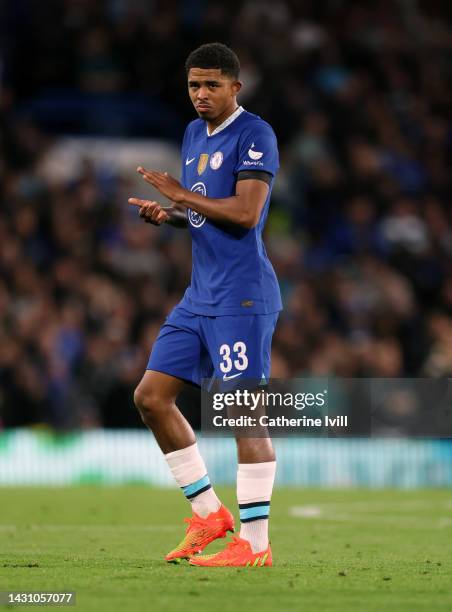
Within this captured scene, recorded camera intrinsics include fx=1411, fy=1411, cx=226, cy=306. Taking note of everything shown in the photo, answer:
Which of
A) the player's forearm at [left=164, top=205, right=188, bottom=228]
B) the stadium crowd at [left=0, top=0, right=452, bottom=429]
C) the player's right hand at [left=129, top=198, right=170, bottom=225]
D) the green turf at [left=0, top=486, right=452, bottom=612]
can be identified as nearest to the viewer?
the green turf at [left=0, top=486, right=452, bottom=612]

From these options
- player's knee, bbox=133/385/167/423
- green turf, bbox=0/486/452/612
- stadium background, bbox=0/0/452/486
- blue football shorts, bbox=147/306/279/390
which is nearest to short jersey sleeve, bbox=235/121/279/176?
blue football shorts, bbox=147/306/279/390

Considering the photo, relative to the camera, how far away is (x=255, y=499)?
7051 millimetres

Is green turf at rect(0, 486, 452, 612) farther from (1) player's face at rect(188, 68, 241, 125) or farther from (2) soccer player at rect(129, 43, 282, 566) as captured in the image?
(1) player's face at rect(188, 68, 241, 125)

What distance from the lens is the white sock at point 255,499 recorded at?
703cm

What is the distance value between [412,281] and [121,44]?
5.39 m

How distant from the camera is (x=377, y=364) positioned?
50.9 ft

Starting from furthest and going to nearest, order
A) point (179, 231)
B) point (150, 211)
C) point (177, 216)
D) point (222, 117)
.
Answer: point (179, 231) → point (177, 216) → point (222, 117) → point (150, 211)

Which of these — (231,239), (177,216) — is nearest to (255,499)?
(231,239)

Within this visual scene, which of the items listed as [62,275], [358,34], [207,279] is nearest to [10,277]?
[62,275]

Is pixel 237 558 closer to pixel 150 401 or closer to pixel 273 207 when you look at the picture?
pixel 150 401

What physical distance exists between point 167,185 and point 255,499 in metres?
1.62

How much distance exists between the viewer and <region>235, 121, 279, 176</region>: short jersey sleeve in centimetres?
704

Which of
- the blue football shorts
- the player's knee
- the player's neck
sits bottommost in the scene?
the player's knee

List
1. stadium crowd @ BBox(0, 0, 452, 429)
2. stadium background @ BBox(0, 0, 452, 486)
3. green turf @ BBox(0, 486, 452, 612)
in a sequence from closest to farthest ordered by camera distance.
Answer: green turf @ BBox(0, 486, 452, 612), stadium background @ BBox(0, 0, 452, 486), stadium crowd @ BBox(0, 0, 452, 429)
